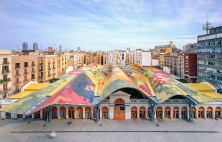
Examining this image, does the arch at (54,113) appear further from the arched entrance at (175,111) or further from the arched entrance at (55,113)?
the arched entrance at (175,111)

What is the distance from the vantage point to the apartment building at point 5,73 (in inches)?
1857

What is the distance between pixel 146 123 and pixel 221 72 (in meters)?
37.3

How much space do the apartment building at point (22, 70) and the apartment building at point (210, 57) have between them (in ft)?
226

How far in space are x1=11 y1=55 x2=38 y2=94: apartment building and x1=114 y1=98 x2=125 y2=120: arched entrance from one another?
37.1 metres

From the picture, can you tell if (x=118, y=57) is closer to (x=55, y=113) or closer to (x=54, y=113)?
(x=55, y=113)

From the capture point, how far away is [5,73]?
158 feet

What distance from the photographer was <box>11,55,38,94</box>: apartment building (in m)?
53.3

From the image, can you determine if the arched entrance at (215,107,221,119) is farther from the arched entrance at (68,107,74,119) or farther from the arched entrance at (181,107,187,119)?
the arched entrance at (68,107,74,119)

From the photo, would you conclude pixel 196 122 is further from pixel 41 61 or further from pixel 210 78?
pixel 41 61

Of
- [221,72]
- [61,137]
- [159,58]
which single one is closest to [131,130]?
[61,137]

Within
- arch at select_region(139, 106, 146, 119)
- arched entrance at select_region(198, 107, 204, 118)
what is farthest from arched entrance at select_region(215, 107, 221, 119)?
arch at select_region(139, 106, 146, 119)

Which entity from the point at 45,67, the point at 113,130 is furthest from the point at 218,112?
the point at 45,67

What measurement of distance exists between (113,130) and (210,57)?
4994 cm

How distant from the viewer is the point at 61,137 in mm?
28047
